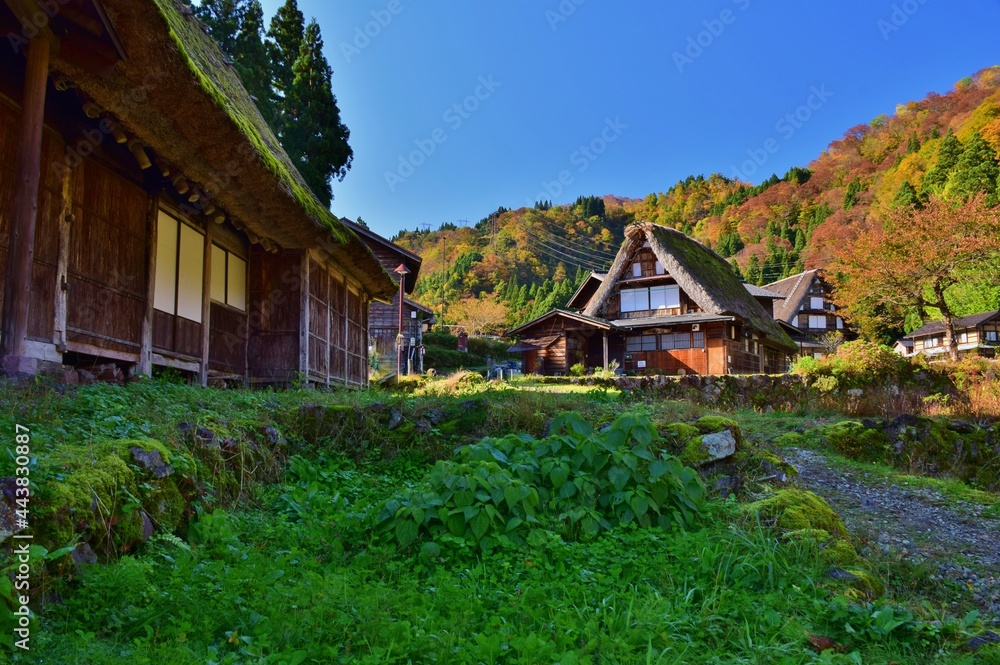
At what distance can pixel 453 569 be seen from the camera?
340 cm

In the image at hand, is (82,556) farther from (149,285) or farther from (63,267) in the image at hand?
(149,285)

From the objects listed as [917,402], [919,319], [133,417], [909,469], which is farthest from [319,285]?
[919,319]

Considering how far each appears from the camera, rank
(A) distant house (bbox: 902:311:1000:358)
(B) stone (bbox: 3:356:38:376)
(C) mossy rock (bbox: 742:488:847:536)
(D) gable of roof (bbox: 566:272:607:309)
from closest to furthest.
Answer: (C) mossy rock (bbox: 742:488:847:536)
(B) stone (bbox: 3:356:38:376)
(D) gable of roof (bbox: 566:272:607:309)
(A) distant house (bbox: 902:311:1000:358)

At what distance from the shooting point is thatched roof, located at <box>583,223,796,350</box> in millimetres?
23984

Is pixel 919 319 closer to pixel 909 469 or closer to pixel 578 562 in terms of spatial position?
pixel 909 469

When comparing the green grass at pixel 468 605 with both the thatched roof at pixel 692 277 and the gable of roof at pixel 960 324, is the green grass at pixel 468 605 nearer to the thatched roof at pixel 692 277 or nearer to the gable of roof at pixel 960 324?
the thatched roof at pixel 692 277

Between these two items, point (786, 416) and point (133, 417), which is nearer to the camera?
point (133, 417)

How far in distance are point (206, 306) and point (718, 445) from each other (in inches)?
272

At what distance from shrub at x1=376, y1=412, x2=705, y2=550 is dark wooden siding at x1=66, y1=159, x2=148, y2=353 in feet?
15.0

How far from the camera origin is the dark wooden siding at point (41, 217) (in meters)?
5.59

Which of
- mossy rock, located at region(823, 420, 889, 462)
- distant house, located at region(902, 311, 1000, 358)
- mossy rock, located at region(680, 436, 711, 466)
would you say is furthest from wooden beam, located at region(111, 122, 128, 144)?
distant house, located at region(902, 311, 1000, 358)

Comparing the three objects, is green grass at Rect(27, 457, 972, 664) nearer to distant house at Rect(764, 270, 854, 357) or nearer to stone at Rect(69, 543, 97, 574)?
stone at Rect(69, 543, 97, 574)

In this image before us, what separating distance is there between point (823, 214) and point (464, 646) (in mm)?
61756

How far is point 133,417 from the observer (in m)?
4.44
